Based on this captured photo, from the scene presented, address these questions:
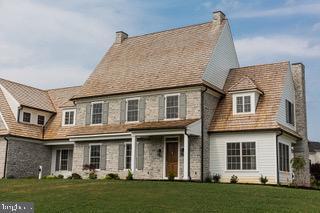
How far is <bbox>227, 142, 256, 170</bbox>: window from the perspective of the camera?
2583 cm

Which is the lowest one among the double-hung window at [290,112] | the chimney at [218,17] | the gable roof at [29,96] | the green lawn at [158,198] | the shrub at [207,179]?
the green lawn at [158,198]

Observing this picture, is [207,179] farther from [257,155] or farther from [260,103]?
[260,103]

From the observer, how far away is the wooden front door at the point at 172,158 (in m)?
27.2

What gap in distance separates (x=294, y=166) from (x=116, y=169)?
11.1m

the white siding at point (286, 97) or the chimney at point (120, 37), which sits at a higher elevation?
the chimney at point (120, 37)

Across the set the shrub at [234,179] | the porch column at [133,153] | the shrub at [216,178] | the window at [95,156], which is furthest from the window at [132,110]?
the shrub at [234,179]

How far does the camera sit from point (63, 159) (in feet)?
116

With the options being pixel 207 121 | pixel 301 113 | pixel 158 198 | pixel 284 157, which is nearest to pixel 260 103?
pixel 207 121

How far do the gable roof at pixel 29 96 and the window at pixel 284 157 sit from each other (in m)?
20.0

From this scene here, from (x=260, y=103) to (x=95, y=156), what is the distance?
1160cm

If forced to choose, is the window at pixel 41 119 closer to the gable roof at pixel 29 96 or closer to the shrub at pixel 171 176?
the gable roof at pixel 29 96

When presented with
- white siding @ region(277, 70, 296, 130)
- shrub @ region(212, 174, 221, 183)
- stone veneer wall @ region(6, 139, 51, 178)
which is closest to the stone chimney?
white siding @ region(277, 70, 296, 130)

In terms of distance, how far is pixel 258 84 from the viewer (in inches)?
1128

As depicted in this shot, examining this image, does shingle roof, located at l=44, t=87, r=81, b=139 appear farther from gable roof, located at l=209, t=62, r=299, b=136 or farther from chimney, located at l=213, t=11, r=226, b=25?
chimney, located at l=213, t=11, r=226, b=25
